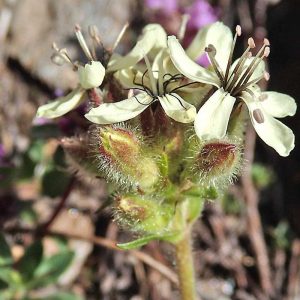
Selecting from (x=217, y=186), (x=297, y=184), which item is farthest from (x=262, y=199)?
(x=217, y=186)

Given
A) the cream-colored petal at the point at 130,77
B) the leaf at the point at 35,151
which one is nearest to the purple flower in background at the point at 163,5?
the leaf at the point at 35,151

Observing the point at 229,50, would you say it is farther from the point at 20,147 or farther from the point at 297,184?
the point at 20,147

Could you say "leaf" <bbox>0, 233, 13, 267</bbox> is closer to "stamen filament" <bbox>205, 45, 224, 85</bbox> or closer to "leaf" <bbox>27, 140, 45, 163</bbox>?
"leaf" <bbox>27, 140, 45, 163</bbox>

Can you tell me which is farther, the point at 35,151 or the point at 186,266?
the point at 35,151

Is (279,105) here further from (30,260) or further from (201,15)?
(201,15)

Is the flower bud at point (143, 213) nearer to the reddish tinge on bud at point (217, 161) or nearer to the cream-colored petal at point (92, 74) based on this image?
the reddish tinge on bud at point (217, 161)


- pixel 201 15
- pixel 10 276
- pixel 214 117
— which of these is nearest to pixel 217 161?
pixel 214 117

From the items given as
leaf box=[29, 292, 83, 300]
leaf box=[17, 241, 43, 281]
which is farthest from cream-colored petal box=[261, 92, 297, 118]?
leaf box=[29, 292, 83, 300]
